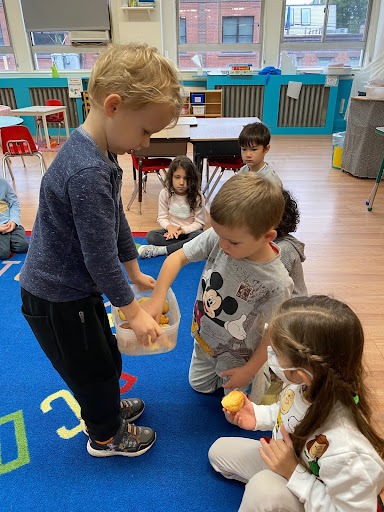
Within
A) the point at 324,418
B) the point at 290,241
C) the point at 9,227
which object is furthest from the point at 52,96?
the point at 324,418

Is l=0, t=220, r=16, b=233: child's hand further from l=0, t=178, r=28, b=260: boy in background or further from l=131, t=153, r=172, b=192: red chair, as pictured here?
l=131, t=153, r=172, b=192: red chair

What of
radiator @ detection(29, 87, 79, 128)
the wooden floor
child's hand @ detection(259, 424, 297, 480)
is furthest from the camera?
radiator @ detection(29, 87, 79, 128)

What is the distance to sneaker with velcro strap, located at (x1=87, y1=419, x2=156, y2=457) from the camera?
4.24ft

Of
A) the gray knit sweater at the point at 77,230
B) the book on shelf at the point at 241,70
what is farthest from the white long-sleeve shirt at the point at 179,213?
the book on shelf at the point at 241,70

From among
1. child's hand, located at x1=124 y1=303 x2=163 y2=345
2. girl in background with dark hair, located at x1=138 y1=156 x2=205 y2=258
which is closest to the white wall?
girl in background with dark hair, located at x1=138 y1=156 x2=205 y2=258

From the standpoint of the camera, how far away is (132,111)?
0.78 metres

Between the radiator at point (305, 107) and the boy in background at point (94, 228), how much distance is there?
621 centimetres

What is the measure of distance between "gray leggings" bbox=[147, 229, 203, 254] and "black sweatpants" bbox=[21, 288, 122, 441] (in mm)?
1573

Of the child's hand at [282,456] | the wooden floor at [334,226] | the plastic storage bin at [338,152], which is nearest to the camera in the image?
the child's hand at [282,456]

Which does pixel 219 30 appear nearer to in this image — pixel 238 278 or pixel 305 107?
pixel 305 107

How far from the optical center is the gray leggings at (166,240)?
2.70m

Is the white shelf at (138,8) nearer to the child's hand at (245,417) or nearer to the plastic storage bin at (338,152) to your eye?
the plastic storage bin at (338,152)

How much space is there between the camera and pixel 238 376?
1266 mm

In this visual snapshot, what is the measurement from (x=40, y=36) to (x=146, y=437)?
6844mm
